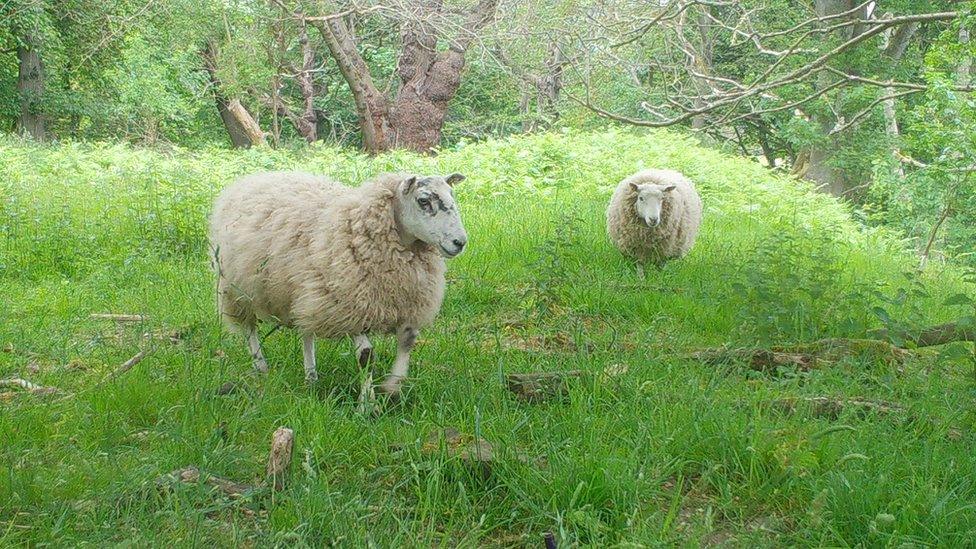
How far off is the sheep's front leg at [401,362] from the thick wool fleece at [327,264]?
0.19 ft

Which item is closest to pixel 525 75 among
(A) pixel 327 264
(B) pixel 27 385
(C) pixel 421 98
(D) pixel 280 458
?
(C) pixel 421 98

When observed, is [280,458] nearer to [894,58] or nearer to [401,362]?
[401,362]

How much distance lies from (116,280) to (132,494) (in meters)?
4.63

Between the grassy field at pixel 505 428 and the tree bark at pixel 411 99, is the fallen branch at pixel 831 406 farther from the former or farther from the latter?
the tree bark at pixel 411 99

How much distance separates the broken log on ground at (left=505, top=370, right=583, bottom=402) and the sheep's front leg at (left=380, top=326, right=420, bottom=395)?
1.90ft

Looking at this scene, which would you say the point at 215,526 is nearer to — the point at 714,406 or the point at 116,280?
the point at 714,406

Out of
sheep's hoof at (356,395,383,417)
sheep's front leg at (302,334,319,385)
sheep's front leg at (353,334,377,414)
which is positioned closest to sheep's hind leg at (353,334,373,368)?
sheep's front leg at (353,334,377,414)

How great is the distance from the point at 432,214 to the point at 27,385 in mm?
2343

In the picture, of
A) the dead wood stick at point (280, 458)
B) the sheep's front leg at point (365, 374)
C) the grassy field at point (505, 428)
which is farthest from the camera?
the sheep's front leg at point (365, 374)

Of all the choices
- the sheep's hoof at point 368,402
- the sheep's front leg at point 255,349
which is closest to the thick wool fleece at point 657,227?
the sheep's front leg at point 255,349

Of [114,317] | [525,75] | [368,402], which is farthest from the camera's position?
[525,75]

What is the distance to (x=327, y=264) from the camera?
4.61m

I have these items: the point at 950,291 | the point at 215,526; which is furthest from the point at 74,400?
the point at 950,291

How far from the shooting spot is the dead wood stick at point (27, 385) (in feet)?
13.5
